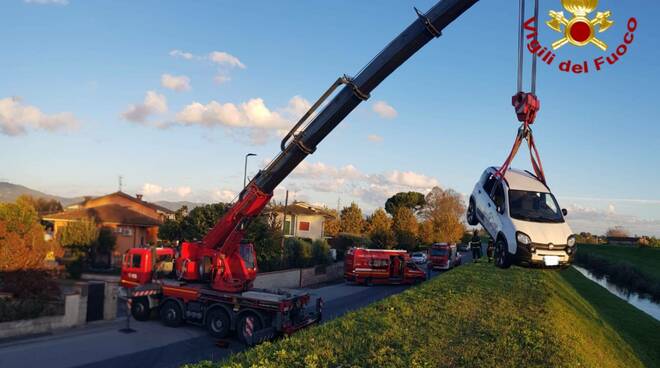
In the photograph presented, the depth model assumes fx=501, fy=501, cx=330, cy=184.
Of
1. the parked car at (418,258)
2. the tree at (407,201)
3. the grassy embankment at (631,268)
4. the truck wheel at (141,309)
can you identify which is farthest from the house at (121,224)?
the tree at (407,201)

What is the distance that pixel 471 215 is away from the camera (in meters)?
10.6

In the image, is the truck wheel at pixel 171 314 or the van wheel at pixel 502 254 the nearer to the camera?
the van wheel at pixel 502 254

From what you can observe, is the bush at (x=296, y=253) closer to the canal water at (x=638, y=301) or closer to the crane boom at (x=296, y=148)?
the crane boom at (x=296, y=148)

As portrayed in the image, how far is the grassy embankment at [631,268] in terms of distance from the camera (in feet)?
163

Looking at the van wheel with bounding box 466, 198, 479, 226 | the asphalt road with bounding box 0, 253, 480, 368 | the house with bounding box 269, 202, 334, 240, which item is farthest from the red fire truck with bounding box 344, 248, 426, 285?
the van wheel with bounding box 466, 198, 479, 226

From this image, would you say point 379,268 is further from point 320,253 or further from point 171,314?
point 171,314

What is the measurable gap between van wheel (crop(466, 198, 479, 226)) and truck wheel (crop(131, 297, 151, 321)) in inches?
623

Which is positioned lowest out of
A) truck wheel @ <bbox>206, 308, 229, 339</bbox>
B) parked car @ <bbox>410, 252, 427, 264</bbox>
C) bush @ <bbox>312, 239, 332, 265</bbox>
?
truck wheel @ <bbox>206, 308, 229, 339</bbox>

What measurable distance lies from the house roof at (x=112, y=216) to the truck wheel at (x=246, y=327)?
29021 mm

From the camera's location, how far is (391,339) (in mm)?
8812

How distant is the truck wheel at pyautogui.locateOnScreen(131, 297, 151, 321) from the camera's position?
70.4 feet

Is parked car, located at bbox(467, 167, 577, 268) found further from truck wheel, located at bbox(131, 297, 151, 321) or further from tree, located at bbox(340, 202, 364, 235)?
tree, located at bbox(340, 202, 364, 235)

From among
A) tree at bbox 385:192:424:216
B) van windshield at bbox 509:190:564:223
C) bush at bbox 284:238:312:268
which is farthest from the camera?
tree at bbox 385:192:424:216

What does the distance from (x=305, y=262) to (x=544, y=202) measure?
3131cm
